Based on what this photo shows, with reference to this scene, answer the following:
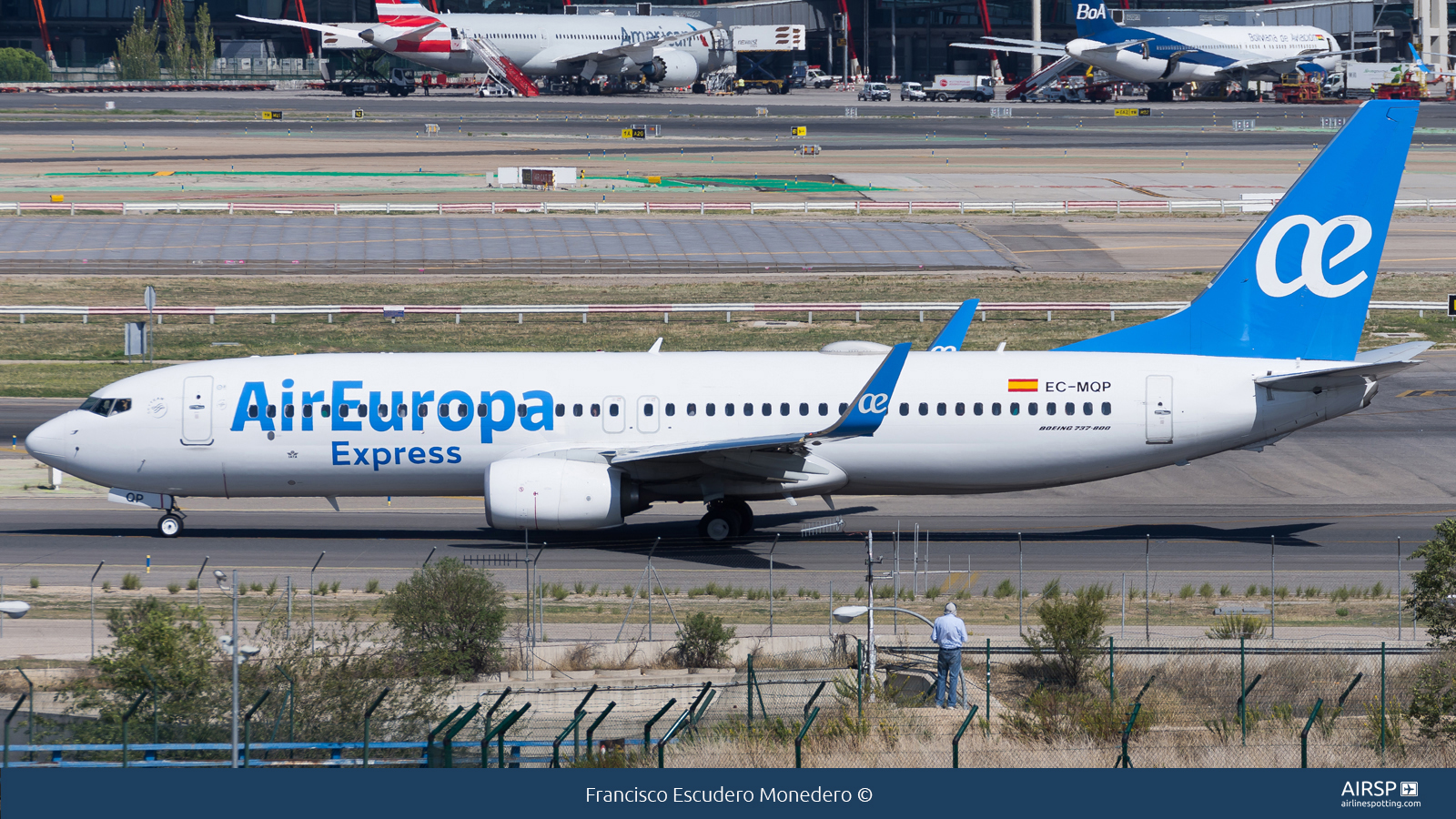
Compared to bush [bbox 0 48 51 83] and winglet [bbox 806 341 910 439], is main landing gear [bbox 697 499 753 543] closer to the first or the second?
winglet [bbox 806 341 910 439]

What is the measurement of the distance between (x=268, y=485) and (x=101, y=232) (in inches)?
2085

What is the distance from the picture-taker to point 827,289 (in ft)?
232

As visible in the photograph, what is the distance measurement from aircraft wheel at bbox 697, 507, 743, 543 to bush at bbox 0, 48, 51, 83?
184 m

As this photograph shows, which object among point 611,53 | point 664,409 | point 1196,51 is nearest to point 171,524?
point 664,409

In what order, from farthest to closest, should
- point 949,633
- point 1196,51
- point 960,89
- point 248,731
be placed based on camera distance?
point 960,89
point 1196,51
point 949,633
point 248,731

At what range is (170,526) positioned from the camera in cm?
3569

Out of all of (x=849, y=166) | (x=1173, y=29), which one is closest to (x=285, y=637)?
(x=849, y=166)

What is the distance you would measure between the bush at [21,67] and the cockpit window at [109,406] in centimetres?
17780

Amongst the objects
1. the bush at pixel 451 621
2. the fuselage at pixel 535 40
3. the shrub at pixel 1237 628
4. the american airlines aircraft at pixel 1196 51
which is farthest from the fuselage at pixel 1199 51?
the bush at pixel 451 621

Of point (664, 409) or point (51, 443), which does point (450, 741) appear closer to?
point (664, 409)

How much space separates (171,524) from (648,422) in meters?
11.5

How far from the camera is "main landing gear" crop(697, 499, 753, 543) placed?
1391 inches

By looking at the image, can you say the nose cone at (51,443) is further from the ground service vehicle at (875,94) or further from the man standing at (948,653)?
the ground service vehicle at (875,94)

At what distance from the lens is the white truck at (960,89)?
176 metres
